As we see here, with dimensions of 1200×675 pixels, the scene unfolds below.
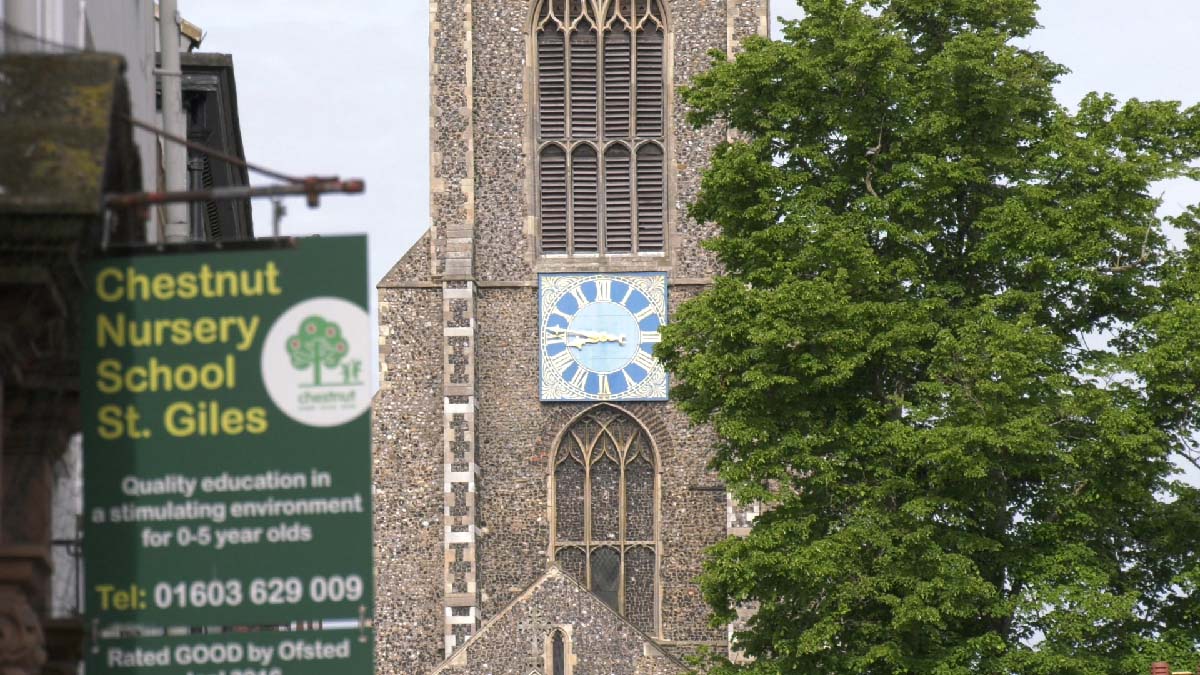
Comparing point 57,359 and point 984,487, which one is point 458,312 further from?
point 57,359

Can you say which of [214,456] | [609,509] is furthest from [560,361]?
[214,456]

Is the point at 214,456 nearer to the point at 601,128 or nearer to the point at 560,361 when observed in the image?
the point at 560,361

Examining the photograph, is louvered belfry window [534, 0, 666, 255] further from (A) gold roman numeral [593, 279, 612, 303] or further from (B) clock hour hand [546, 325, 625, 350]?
(B) clock hour hand [546, 325, 625, 350]

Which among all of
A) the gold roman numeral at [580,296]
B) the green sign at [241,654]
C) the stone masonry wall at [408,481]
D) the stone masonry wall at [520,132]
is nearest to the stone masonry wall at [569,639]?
the stone masonry wall at [408,481]

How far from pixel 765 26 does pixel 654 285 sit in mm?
5208

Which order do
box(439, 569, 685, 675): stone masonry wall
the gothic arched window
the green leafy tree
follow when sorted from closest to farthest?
the green leafy tree, box(439, 569, 685, 675): stone masonry wall, the gothic arched window

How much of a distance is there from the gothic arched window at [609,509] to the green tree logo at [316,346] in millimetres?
35765

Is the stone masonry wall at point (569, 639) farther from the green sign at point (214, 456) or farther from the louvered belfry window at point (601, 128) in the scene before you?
the green sign at point (214, 456)


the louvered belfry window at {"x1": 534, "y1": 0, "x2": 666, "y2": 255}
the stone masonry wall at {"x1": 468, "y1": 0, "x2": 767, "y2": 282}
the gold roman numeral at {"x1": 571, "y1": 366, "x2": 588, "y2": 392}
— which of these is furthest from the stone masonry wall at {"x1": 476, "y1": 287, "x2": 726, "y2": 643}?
the louvered belfry window at {"x1": 534, "y1": 0, "x2": 666, "y2": 255}

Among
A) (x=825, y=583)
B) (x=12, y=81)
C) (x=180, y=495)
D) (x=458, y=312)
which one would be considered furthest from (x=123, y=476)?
(x=458, y=312)

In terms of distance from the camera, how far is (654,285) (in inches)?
1843

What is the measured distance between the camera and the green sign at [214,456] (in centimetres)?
958

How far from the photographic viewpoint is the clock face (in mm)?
46375

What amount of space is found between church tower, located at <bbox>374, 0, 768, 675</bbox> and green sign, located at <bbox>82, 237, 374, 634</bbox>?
34.3 m
